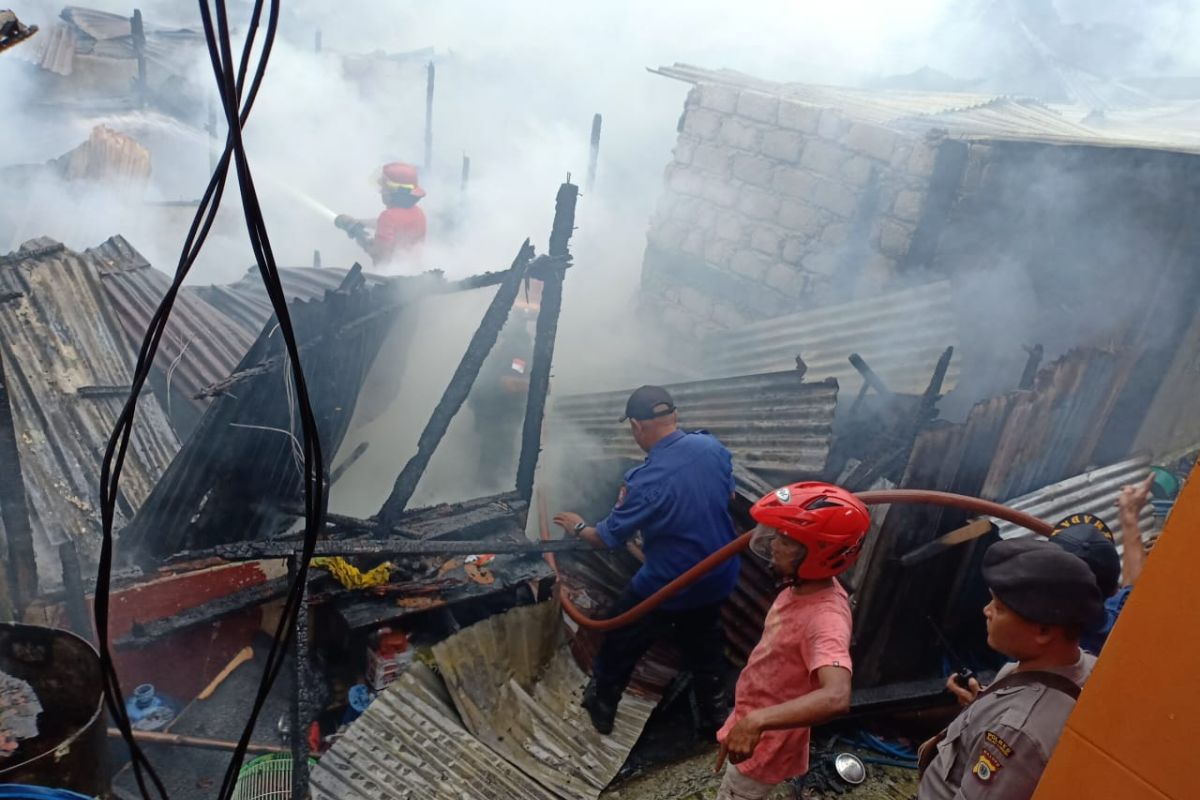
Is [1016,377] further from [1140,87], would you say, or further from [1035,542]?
[1140,87]

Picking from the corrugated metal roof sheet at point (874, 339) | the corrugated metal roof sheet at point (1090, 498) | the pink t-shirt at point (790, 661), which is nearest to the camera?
the pink t-shirt at point (790, 661)

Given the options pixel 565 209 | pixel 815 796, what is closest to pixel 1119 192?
pixel 565 209

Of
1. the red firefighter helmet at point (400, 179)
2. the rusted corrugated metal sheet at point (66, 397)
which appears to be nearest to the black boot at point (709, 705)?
the rusted corrugated metal sheet at point (66, 397)

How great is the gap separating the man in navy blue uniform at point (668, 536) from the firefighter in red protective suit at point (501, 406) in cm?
326

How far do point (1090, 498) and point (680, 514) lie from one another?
3509 millimetres

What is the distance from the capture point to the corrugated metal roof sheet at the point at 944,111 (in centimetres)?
735

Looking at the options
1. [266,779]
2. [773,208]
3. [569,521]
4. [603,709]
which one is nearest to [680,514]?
[569,521]

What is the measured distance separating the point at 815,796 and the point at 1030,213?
5.29 m

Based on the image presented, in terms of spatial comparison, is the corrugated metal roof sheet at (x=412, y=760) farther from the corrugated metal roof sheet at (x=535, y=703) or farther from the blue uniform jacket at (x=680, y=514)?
the blue uniform jacket at (x=680, y=514)

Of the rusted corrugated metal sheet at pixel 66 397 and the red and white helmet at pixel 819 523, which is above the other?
the red and white helmet at pixel 819 523

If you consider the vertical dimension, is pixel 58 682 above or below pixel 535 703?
above

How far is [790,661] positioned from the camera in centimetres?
310

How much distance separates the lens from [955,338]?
22.7 feet

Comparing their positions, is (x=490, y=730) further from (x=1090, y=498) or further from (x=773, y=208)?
(x=773, y=208)
